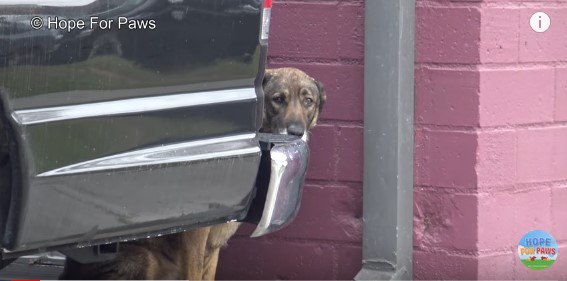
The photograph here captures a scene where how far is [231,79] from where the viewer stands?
143 inches

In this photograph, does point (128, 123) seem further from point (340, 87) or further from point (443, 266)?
point (443, 266)

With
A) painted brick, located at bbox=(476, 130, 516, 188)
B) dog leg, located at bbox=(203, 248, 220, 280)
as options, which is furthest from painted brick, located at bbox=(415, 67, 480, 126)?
dog leg, located at bbox=(203, 248, 220, 280)

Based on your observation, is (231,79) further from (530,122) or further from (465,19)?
(530,122)

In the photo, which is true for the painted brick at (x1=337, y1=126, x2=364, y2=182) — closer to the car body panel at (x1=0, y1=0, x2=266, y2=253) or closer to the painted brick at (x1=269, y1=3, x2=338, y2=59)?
the painted brick at (x1=269, y1=3, x2=338, y2=59)

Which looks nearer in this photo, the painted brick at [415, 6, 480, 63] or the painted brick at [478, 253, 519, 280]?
the painted brick at [415, 6, 480, 63]

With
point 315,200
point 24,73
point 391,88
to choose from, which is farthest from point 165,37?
point 315,200

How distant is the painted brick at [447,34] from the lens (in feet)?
16.9

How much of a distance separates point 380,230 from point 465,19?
116 cm

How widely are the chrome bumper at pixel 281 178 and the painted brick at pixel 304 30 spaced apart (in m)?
1.32

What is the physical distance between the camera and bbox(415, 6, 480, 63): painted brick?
514 centimetres

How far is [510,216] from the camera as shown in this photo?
17.7 ft

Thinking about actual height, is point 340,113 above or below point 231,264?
above

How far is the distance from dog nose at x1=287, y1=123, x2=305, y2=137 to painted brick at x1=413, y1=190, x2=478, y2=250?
682 mm

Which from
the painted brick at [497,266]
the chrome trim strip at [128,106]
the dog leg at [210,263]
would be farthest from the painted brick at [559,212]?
the chrome trim strip at [128,106]
